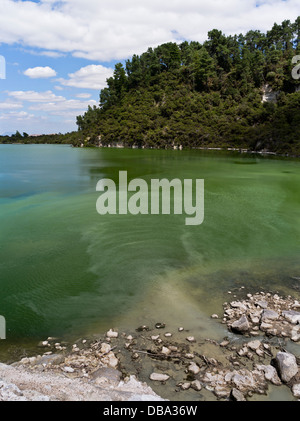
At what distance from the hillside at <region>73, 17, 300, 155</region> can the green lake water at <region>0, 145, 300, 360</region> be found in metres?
61.8

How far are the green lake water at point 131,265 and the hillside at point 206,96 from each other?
61.8m

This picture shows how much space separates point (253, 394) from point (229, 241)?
7803mm

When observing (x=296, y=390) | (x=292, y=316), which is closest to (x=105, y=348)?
(x=296, y=390)

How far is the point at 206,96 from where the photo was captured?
102562mm

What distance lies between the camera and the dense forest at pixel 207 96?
84.1m

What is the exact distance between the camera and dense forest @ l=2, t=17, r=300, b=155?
84.1 meters

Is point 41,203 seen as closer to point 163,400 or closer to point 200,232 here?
point 200,232

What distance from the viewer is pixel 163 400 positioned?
439 cm

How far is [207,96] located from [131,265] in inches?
4067

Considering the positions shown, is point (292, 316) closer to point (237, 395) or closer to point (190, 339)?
point (190, 339)

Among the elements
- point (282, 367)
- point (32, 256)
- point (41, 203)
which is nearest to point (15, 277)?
point (32, 256)

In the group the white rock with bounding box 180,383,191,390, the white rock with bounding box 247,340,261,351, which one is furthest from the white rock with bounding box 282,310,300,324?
the white rock with bounding box 180,383,191,390

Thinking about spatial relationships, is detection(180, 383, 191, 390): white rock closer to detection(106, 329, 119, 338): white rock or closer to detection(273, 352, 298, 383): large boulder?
detection(273, 352, 298, 383): large boulder
